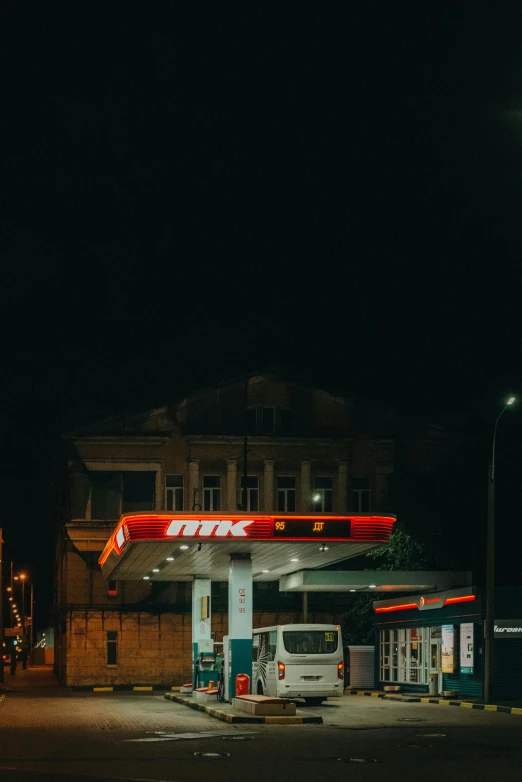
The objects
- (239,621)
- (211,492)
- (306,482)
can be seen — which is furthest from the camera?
(306,482)

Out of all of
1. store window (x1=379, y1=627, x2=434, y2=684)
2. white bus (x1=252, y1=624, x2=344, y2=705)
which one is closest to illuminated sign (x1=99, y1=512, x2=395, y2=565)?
white bus (x1=252, y1=624, x2=344, y2=705)

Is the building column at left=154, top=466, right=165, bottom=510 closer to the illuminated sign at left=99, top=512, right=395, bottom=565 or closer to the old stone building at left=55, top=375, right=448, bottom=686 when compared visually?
the old stone building at left=55, top=375, right=448, bottom=686

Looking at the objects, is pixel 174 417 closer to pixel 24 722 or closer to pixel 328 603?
pixel 328 603

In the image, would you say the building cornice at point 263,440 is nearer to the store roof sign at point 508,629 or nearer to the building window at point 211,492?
the building window at point 211,492

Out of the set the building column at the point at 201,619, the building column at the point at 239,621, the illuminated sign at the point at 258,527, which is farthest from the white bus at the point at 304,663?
the illuminated sign at the point at 258,527

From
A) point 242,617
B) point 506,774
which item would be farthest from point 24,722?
point 506,774

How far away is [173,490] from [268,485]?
15.0 feet

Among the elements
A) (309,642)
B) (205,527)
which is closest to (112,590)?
(309,642)

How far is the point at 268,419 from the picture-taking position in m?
55.8

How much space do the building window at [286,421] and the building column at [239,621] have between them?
85.3 feet

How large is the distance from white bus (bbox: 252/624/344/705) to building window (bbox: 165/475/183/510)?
21.6m

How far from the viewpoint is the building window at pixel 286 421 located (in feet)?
184

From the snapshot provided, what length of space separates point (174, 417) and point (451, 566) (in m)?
15.1

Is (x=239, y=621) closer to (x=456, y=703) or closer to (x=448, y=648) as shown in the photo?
(x=456, y=703)
